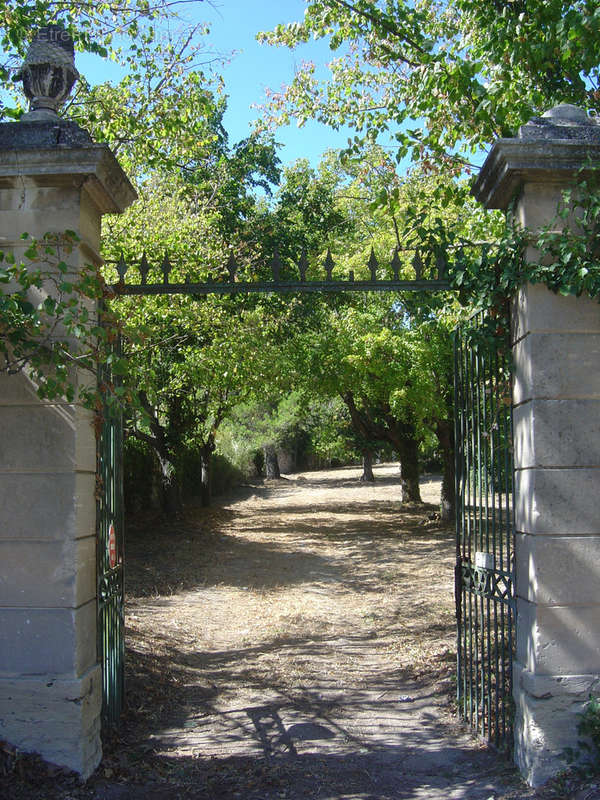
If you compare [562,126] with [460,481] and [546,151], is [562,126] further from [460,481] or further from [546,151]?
[460,481]

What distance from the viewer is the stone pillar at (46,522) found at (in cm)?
419

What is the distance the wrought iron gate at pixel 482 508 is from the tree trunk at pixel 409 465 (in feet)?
45.6

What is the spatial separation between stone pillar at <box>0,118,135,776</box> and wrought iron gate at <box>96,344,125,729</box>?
241 mm

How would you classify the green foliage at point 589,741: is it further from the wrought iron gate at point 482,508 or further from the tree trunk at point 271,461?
the tree trunk at point 271,461

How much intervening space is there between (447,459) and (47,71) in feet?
45.4

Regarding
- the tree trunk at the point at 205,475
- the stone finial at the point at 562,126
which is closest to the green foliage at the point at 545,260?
the stone finial at the point at 562,126

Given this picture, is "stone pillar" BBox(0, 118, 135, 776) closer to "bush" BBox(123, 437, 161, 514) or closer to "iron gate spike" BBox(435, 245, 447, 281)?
"iron gate spike" BBox(435, 245, 447, 281)

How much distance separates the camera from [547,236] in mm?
4176

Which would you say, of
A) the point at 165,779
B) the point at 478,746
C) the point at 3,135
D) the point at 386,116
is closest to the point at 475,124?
the point at 386,116

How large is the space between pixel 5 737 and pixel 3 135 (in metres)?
3.69

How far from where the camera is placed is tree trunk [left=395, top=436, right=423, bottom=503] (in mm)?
19547

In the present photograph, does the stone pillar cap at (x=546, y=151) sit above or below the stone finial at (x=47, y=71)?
below

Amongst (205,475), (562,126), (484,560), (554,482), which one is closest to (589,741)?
(484,560)

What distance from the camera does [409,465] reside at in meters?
20.4
